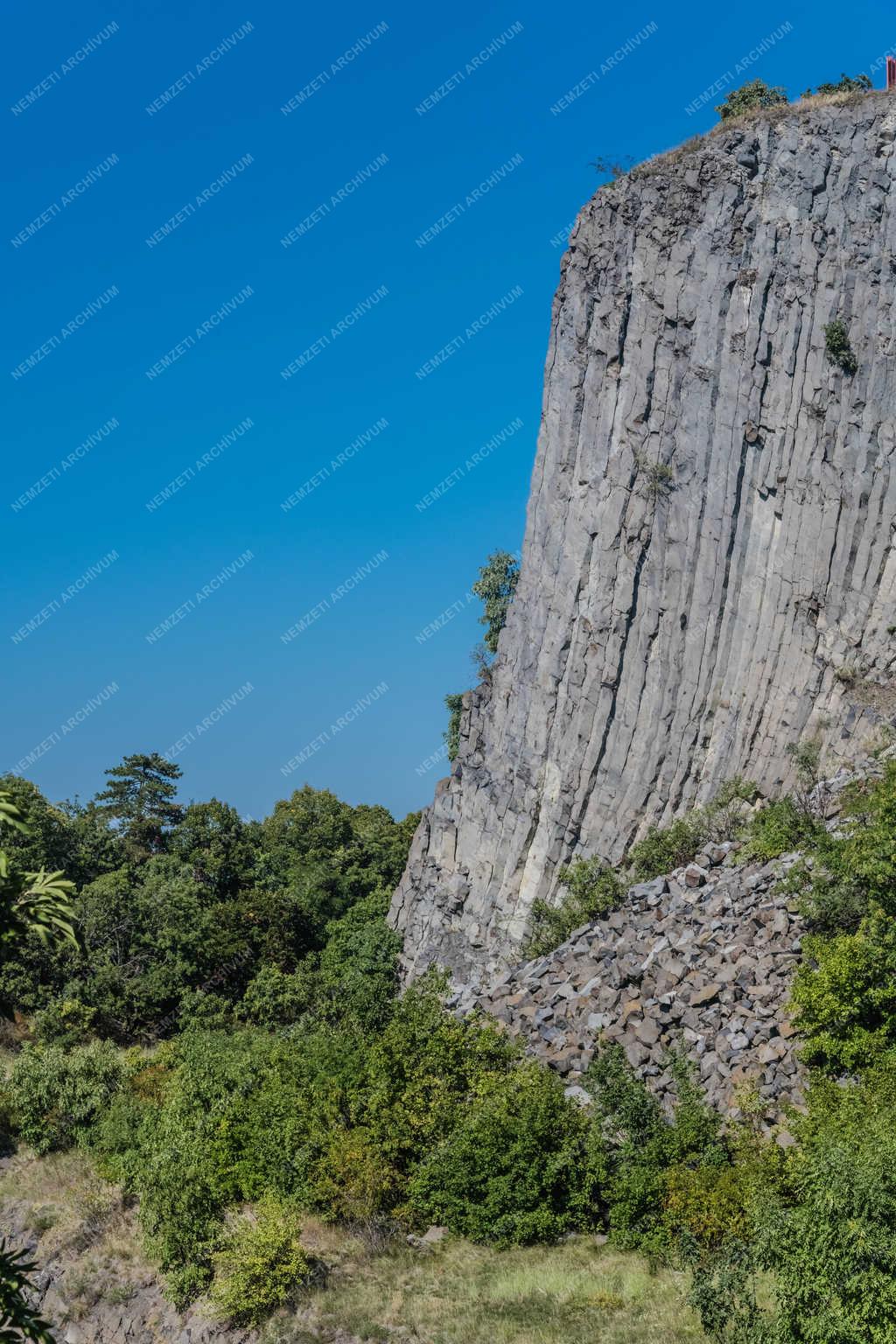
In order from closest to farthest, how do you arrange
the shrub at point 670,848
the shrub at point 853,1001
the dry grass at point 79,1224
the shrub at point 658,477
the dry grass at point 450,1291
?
the dry grass at point 450,1291
the shrub at point 853,1001
the dry grass at point 79,1224
the shrub at point 670,848
the shrub at point 658,477

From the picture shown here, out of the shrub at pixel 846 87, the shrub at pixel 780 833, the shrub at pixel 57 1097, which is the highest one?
the shrub at pixel 846 87

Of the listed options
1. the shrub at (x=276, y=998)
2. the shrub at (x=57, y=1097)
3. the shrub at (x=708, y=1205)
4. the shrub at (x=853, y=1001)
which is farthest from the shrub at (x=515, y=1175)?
the shrub at (x=276, y=998)

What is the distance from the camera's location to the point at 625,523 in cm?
4375

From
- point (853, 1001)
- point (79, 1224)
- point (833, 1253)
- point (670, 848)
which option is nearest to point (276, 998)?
point (79, 1224)

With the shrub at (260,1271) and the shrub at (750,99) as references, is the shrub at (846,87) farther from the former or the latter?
the shrub at (260,1271)

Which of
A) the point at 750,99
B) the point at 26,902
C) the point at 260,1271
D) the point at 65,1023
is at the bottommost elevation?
the point at 260,1271

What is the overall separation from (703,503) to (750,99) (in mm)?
18847

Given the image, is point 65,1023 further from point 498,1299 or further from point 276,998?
point 498,1299

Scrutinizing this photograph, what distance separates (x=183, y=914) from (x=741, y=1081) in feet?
99.4

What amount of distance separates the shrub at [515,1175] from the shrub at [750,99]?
39.8 metres

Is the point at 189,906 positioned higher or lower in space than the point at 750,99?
lower

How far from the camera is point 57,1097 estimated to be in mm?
34781

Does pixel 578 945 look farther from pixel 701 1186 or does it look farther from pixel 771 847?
pixel 701 1186

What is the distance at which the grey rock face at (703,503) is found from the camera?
133 feet
